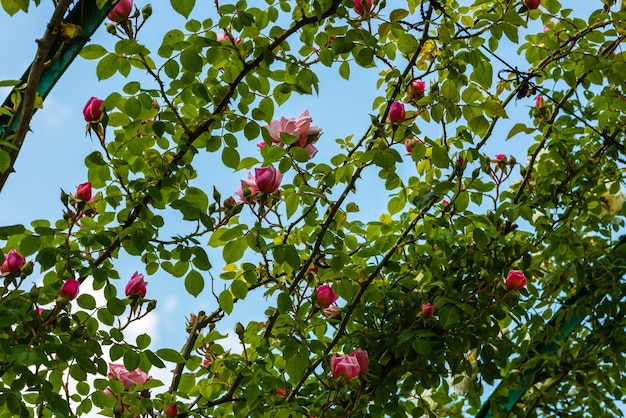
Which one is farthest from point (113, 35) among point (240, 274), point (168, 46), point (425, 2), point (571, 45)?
point (571, 45)

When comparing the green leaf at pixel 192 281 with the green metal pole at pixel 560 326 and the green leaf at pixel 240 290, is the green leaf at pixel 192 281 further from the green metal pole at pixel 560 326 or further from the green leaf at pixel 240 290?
the green metal pole at pixel 560 326

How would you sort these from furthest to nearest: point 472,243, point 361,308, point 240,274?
1. point 472,243
2. point 361,308
3. point 240,274

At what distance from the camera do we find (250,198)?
154 centimetres

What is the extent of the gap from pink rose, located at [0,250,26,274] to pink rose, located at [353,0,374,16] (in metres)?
0.78

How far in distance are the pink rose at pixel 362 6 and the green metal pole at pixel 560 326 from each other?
40.2 inches

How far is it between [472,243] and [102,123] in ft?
3.13

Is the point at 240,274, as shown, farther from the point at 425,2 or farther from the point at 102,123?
the point at 425,2

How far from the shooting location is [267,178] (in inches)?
59.0

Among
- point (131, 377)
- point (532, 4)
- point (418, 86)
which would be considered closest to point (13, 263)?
point (131, 377)

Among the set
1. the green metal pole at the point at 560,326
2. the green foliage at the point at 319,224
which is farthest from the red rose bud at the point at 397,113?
the green metal pole at the point at 560,326

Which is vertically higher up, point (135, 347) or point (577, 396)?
point (577, 396)

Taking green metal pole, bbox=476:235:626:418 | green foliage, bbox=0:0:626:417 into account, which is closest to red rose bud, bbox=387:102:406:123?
green foliage, bbox=0:0:626:417

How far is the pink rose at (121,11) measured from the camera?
146cm

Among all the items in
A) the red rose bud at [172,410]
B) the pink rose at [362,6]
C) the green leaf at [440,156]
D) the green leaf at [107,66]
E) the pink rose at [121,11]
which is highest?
the pink rose at [362,6]
